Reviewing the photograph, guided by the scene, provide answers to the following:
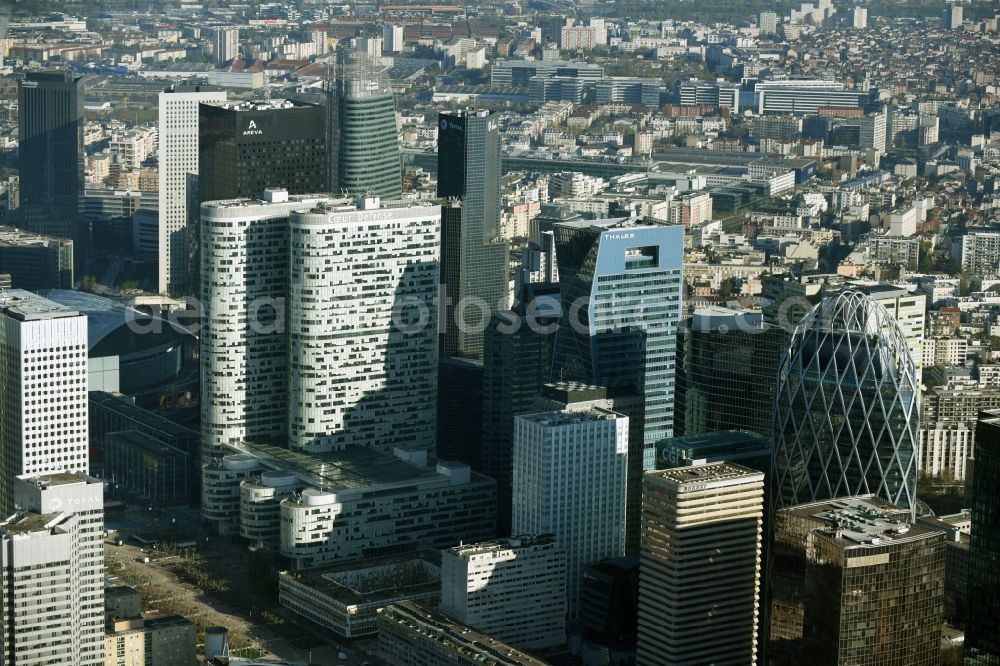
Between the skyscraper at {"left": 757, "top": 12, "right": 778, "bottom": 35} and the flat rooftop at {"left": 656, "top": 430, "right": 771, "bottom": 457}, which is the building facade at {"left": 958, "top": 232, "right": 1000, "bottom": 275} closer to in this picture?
the flat rooftop at {"left": 656, "top": 430, "right": 771, "bottom": 457}

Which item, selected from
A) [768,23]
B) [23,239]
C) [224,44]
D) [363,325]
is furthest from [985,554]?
[768,23]

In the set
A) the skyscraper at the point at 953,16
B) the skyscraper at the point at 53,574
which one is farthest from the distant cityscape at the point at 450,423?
the skyscraper at the point at 953,16

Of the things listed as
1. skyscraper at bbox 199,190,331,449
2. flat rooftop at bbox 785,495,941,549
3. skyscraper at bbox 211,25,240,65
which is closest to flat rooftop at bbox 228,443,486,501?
skyscraper at bbox 199,190,331,449

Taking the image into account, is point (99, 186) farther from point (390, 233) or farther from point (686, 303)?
point (390, 233)

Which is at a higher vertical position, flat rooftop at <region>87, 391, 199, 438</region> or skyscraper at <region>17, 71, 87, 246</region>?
skyscraper at <region>17, 71, 87, 246</region>

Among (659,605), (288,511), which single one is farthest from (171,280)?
(659,605)

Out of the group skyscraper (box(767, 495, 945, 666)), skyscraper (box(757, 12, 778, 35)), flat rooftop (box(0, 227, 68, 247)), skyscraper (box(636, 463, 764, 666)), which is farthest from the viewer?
skyscraper (box(757, 12, 778, 35))

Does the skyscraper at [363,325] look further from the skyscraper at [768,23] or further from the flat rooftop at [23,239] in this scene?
the skyscraper at [768,23]
